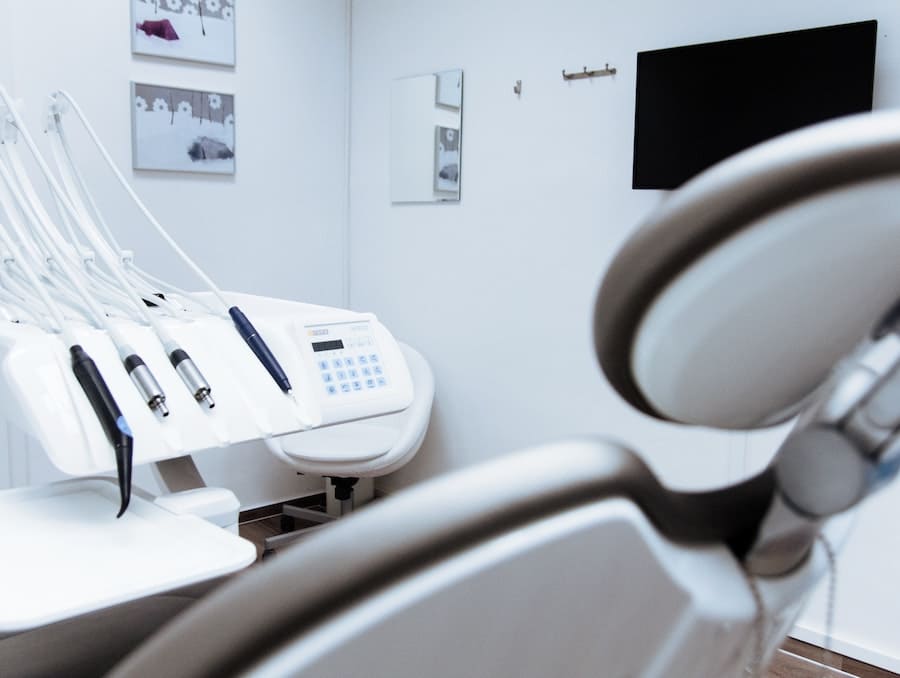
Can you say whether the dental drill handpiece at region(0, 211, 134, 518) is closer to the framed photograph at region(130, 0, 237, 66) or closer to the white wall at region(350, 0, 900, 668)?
the white wall at region(350, 0, 900, 668)

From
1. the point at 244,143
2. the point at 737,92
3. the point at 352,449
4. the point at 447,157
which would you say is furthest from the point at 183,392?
the point at 244,143

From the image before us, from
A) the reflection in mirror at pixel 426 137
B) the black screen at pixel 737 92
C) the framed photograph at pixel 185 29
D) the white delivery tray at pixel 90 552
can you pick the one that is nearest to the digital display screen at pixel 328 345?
the white delivery tray at pixel 90 552

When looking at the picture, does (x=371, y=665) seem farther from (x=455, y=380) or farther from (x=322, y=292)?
(x=322, y=292)

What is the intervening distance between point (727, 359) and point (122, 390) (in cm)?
98

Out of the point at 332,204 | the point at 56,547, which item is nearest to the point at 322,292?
the point at 332,204

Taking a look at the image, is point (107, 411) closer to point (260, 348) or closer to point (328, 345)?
point (260, 348)

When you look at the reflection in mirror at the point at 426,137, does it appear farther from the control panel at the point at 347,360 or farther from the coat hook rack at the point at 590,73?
the control panel at the point at 347,360

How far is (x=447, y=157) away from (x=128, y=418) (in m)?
2.35

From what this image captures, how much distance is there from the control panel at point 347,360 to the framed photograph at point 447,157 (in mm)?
1893

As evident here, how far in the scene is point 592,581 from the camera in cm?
33

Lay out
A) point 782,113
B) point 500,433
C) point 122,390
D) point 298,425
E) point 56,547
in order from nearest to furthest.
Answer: point 56,547
point 122,390
point 298,425
point 782,113
point 500,433

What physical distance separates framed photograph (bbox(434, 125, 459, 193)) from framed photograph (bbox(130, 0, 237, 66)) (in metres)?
0.87

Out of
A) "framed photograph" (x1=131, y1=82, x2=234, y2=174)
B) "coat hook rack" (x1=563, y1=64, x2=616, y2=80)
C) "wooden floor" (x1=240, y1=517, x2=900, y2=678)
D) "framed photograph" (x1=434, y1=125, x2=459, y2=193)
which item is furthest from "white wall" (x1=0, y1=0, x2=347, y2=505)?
"wooden floor" (x1=240, y1=517, x2=900, y2=678)

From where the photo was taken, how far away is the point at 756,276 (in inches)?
12.3
